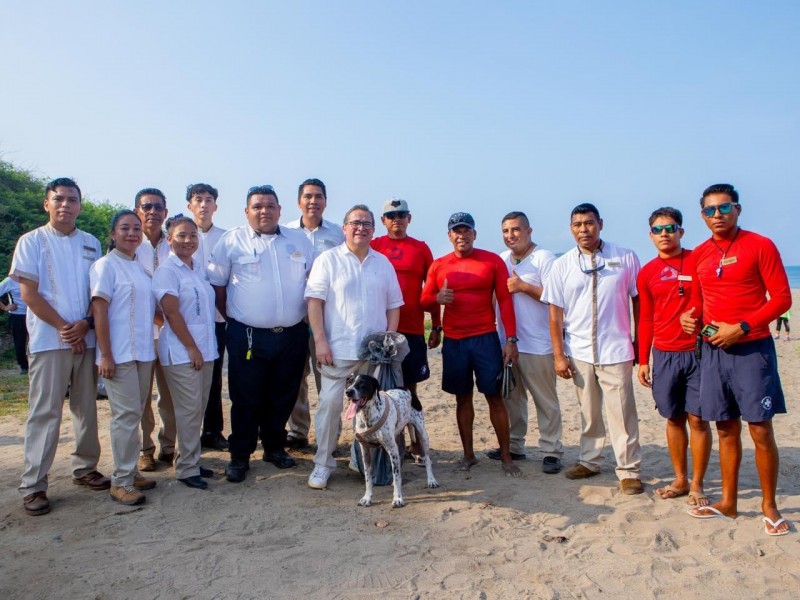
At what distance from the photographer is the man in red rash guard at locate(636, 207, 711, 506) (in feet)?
16.9

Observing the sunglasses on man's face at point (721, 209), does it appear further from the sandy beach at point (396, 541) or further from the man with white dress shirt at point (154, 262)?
the man with white dress shirt at point (154, 262)

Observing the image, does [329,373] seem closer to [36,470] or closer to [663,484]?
[36,470]

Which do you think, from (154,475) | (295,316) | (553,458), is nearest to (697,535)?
(553,458)

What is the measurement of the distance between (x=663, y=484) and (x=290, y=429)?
159 inches

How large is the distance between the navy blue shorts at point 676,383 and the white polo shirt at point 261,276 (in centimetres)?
337

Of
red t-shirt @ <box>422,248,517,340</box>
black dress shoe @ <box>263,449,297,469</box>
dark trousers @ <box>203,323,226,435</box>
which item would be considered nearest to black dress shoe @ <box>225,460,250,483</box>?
black dress shoe @ <box>263,449,297,469</box>

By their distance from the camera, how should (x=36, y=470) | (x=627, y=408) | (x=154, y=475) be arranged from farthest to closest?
1. (x=154, y=475)
2. (x=627, y=408)
3. (x=36, y=470)

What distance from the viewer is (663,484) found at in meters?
5.84

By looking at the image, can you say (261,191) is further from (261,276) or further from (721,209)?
(721,209)

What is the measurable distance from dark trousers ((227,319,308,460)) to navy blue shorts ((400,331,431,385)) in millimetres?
1056

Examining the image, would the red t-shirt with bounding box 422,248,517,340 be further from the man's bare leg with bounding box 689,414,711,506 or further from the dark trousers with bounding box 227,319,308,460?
the man's bare leg with bounding box 689,414,711,506

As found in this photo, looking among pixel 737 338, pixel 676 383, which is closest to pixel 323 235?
pixel 676 383

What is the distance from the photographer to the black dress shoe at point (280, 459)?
6250mm

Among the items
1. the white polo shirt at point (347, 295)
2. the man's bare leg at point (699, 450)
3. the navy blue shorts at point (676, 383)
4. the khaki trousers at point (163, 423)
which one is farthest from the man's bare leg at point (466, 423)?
the khaki trousers at point (163, 423)
